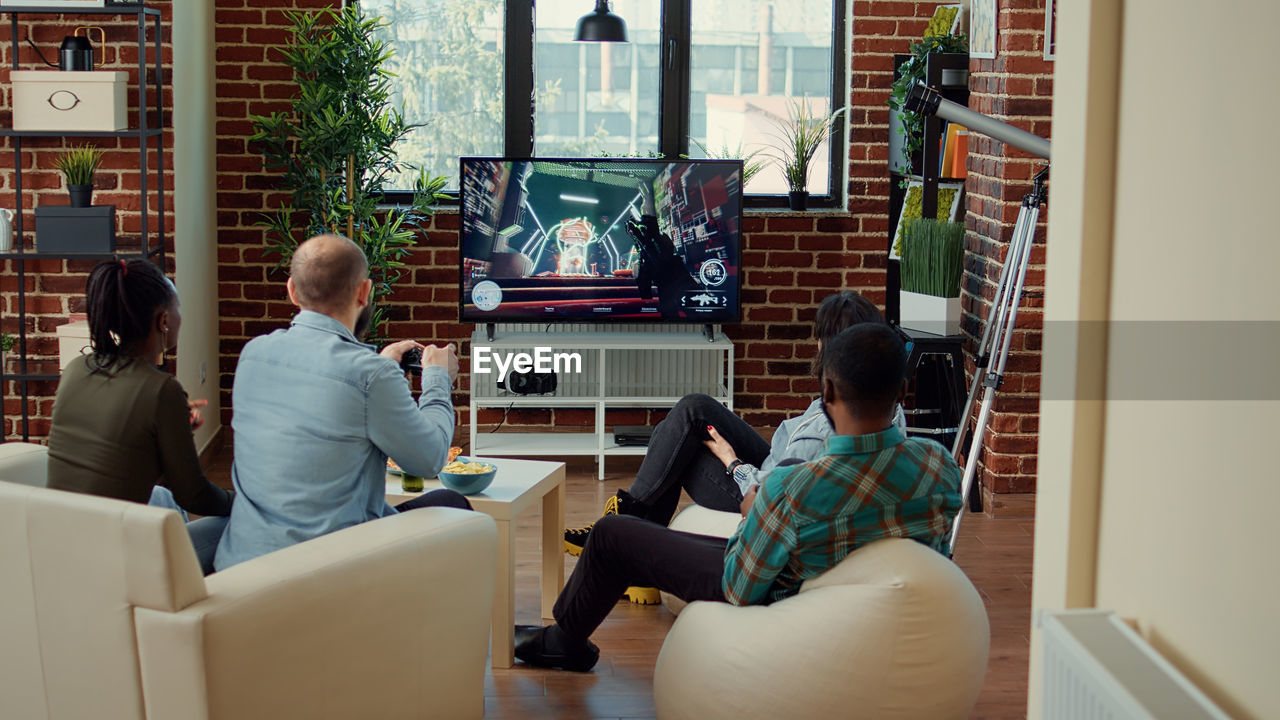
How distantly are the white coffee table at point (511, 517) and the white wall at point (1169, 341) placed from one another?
5.22ft

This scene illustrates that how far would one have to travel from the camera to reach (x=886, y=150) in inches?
235

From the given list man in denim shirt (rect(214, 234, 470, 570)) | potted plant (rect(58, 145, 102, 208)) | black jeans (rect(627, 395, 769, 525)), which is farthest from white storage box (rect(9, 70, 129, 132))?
black jeans (rect(627, 395, 769, 525))

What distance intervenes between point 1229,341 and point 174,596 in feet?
5.60

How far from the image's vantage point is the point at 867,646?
2.41 m

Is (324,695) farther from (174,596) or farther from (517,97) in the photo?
(517,97)

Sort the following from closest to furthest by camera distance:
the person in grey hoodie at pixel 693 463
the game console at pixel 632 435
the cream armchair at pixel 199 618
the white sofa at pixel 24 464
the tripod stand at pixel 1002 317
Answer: the cream armchair at pixel 199 618 → the white sofa at pixel 24 464 → the person in grey hoodie at pixel 693 463 → the tripod stand at pixel 1002 317 → the game console at pixel 632 435

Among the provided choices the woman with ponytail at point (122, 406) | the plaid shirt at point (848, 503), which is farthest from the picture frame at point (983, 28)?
the woman with ponytail at point (122, 406)

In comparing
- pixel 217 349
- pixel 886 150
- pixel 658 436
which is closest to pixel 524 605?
pixel 658 436

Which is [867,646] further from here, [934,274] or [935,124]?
[935,124]

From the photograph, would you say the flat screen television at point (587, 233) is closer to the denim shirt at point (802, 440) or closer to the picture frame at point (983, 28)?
the picture frame at point (983, 28)

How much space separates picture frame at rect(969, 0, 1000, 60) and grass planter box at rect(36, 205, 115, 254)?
3.34 m

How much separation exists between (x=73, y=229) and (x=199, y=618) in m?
2.84

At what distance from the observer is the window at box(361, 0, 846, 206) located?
593 centimetres

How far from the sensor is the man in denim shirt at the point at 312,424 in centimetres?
271
